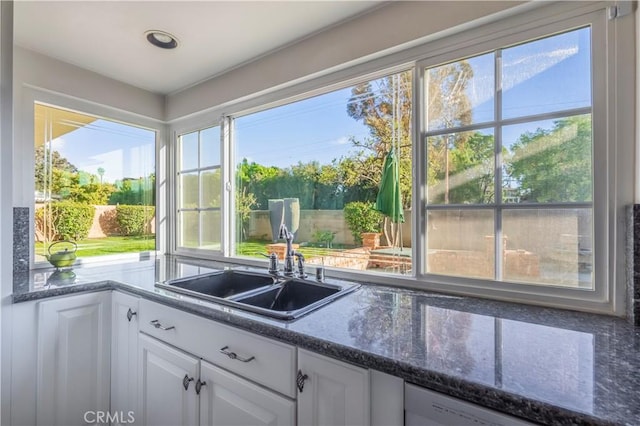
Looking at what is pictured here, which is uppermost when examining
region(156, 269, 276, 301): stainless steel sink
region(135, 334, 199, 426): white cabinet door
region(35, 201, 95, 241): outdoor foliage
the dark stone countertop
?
region(35, 201, 95, 241): outdoor foliage

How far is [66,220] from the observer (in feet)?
6.80

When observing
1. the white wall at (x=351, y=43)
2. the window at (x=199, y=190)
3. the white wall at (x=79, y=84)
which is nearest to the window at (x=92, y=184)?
the white wall at (x=79, y=84)

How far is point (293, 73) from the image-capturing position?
179 centimetres

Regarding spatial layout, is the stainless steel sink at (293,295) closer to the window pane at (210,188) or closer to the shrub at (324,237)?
the shrub at (324,237)

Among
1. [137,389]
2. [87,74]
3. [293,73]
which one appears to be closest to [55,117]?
[87,74]

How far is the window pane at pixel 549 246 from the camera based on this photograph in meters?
1.10

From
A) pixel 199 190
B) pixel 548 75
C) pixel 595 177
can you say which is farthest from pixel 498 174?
pixel 199 190

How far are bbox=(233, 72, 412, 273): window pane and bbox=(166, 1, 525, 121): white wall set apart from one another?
0.54ft

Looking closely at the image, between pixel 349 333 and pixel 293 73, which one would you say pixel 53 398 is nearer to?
pixel 349 333

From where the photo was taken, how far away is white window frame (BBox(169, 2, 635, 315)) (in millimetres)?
1023

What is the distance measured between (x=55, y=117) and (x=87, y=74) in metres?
0.36

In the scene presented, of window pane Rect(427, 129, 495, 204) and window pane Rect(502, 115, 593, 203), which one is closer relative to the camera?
window pane Rect(502, 115, 593, 203)

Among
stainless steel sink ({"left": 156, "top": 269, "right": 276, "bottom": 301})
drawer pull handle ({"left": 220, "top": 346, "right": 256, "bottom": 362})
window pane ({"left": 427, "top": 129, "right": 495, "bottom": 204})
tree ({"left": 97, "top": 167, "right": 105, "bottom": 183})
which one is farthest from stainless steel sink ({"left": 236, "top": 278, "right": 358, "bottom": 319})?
tree ({"left": 97, "top": 167, "right": 105, "bottom": 183})

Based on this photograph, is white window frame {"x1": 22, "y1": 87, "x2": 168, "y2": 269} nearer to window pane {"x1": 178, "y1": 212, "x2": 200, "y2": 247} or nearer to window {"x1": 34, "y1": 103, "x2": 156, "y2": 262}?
window {"x1": 34, "y1": 103, "x2": 156, "y2": 262}
